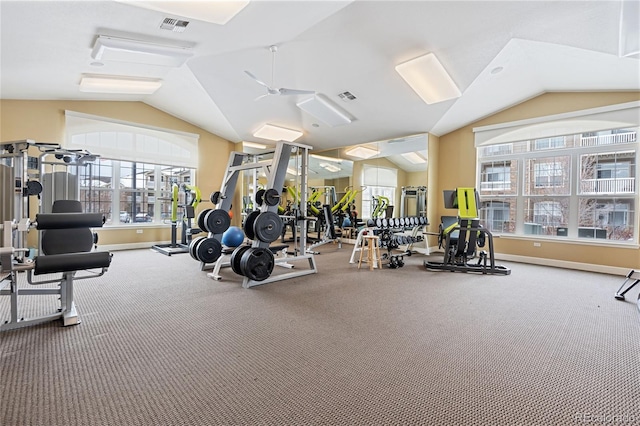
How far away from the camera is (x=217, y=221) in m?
4.88

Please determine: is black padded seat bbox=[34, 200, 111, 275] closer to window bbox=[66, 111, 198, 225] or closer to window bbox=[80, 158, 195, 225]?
window bbox=[66, 111, 198, 225]

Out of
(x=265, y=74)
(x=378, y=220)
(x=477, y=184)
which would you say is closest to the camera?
(x=265, y=74)

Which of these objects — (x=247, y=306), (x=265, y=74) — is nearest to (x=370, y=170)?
(x=265, y=74)

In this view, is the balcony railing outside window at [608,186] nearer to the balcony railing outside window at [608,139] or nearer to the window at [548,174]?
the window at [548,174]

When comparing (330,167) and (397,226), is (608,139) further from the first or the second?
(330,167)

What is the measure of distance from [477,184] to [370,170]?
2.68 meters

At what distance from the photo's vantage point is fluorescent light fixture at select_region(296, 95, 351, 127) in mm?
5968

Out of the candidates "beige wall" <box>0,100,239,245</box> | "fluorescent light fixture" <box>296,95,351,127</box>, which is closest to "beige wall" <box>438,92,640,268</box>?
"fluorescent light fixture" <box>296,95,351,127</box>

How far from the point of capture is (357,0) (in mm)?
3461

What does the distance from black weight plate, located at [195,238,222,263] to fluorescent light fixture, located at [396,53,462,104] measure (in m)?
4.05

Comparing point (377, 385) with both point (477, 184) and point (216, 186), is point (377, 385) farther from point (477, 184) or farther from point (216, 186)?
point (216, 186)

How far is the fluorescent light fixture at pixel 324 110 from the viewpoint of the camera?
5968 mm

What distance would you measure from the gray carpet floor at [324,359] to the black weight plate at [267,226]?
2.28ft

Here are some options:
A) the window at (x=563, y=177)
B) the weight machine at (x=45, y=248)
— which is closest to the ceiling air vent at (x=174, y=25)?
the weight machine at (x=45, y=248)
